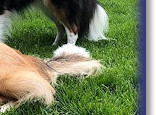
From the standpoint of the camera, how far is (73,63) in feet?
13.5

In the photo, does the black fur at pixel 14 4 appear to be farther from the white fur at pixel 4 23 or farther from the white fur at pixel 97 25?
the white fur at pixel 97 25

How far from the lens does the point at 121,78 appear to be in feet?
13.3

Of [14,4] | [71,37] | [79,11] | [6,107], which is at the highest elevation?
[14,4]

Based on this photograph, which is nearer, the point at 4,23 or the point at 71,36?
the point at 4,23

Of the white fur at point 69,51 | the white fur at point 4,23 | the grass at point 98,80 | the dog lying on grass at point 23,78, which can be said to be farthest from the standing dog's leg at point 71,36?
the dog lying on grass at point 23,78

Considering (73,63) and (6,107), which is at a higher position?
(73,63)

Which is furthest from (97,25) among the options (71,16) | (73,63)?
(73,63)

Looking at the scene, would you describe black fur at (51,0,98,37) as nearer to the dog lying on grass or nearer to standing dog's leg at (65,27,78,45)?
standing dog's leg at (65,27,78,45)

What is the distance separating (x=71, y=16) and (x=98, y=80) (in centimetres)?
263

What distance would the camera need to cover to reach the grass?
3.19m

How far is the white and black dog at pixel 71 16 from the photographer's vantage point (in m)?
6.25

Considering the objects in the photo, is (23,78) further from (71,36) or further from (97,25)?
(97,25)

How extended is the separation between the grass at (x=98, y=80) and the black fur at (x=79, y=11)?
0.29 metres

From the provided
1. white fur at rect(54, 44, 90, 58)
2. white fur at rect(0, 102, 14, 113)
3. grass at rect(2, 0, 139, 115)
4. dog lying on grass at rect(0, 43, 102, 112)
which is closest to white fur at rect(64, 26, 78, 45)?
grass at rect(2, 0, 139, 115)
